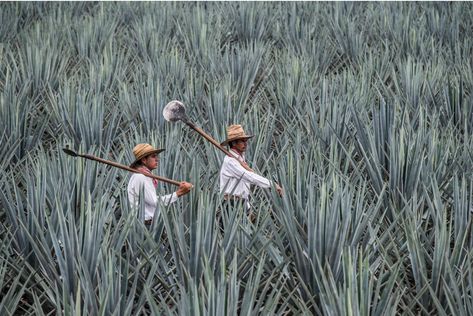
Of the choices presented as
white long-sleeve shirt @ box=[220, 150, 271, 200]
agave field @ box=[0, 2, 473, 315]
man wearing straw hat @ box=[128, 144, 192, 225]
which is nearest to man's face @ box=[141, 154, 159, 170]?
man wearing straw hat @ box=[128, 144, 192, 225]

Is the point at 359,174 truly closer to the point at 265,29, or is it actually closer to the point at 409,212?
the point at 409,212

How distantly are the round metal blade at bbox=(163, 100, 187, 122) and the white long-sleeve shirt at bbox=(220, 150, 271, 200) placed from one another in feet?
0.93

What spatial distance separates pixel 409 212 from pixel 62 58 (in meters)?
3.77

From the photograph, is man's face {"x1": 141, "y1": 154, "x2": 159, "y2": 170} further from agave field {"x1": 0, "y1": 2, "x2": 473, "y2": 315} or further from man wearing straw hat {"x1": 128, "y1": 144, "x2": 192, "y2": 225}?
agave field {"x1": 0, "y1": 2, "x2": 473, "y2": 315}

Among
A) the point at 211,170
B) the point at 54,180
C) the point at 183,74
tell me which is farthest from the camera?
the point at 183,74

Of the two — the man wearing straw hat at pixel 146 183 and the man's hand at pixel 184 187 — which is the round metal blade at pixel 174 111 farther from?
the man's hand at pixel 184 187

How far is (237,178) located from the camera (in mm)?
2982

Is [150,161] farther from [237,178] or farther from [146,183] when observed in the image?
[237,178]

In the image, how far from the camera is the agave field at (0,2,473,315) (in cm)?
225

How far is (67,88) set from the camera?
14.4ft

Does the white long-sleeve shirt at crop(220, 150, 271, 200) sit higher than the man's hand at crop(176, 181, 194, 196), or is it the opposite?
the man's hand at crop(176, 181, 194, 196)

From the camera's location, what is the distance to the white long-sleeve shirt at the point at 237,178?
293 cm

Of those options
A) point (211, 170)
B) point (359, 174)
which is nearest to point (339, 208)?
point (359, 174)

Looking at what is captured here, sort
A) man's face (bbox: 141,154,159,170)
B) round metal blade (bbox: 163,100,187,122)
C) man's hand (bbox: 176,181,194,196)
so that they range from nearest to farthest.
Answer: man's hand (bbox: 176,181,194,196)
man's face (bbox: 141,154,159,170)
round metal blade (bbox: 163,100,187,122)
